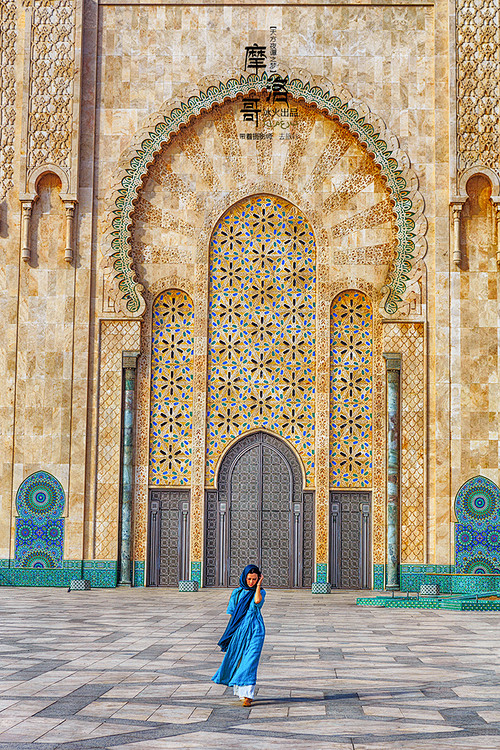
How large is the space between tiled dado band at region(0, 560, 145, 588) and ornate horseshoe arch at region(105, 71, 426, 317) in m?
2.90

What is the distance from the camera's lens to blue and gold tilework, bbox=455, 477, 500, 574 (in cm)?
1091

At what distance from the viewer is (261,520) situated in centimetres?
1138

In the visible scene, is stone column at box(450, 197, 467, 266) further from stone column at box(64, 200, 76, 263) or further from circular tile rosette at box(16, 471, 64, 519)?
circular tile rosette at box(16, 471, 64, 519)

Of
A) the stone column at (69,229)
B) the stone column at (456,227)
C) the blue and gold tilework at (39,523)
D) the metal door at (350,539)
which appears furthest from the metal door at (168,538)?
the stone column at (456,227)

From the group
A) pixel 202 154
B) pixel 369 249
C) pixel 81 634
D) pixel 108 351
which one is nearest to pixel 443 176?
pixel 369 249

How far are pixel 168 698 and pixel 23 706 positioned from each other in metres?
0.69

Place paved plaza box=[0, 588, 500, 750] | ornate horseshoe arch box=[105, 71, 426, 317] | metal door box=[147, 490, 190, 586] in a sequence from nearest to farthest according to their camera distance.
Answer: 1. paved plaza box=[0, 588, 500, 750]
2. metal door box=[147, 490, 190, 586]
3. ornate horseshoe arch box=[105, 71, 426, 317]

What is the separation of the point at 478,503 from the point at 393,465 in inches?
40.4

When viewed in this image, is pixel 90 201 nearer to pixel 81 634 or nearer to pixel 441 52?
pixel 441 52

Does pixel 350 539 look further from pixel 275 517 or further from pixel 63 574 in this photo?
pixel 63 574

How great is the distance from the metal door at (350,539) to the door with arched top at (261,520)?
0.28 m

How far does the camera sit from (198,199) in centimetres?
1176

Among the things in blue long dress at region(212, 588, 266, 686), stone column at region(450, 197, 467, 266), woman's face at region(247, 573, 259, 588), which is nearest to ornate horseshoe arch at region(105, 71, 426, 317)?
stone column at region(450, 197, 467, 266)

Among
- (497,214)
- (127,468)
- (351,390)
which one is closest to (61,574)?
(127,468)
